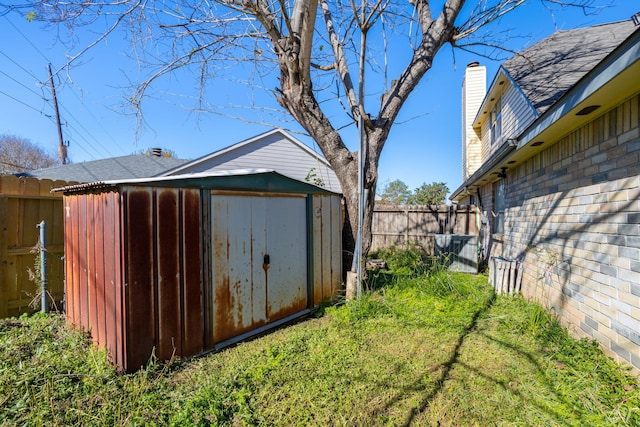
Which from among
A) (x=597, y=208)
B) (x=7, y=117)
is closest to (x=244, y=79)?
(x=597, y=208)

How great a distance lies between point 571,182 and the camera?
375cm

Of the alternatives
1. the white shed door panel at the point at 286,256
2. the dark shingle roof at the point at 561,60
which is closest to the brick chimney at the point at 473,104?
the dark shingle roof at the point at 561,60

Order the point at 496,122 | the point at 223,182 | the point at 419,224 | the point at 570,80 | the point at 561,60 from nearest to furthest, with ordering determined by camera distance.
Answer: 1. the point at 223,182
2. the point at 570,80
3. the point at 561,60
4. the point at 419,224
5. the point at 496,122

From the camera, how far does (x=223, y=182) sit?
3598 mm

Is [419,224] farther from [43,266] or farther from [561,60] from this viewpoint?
[43,266]

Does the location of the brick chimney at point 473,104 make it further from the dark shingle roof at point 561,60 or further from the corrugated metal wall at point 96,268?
the corrugated metal wall at point 96,268

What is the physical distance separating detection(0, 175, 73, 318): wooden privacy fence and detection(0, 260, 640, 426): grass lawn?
39 centimetres

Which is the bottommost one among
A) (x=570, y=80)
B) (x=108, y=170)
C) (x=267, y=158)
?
(x=108, y=170)

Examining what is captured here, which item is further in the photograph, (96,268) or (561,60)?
(561,60)

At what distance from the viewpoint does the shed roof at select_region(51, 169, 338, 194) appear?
297cm

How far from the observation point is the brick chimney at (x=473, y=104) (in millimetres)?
13227

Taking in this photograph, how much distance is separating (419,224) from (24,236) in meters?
9.63

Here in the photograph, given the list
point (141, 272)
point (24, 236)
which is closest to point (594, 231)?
point (141, 272)

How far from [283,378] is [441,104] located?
571 centimetres
